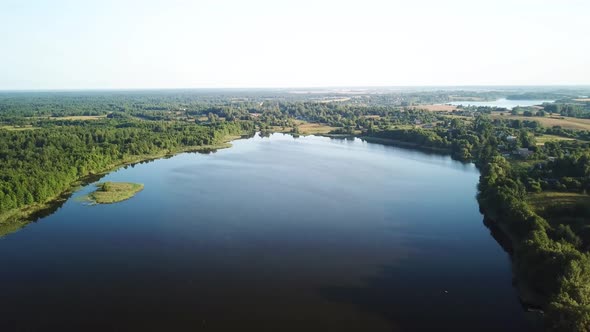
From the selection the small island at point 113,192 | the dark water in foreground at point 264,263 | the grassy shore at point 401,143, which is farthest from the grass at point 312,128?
the small island at point 113,192

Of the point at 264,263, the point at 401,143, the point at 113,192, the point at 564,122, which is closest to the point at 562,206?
the point at 264,263

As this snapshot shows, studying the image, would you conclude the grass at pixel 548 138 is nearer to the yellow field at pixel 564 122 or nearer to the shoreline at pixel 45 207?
the yellow field at pixel 564 122

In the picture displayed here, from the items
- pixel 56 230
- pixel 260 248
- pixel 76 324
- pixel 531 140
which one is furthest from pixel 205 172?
pixel 531 140

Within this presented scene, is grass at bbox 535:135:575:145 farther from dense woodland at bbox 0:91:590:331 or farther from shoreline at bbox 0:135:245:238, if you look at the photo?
shoreline at bbox 0:135:245:238

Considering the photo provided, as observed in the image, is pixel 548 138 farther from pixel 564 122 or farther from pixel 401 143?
pixel 401 143

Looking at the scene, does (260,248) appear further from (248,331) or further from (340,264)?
(248,331)

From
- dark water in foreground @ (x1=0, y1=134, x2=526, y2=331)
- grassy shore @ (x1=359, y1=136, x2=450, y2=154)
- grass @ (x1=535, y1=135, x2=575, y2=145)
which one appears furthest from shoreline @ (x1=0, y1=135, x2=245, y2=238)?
grass @ (x1=535, y1=135, x2=575, y2=145)
